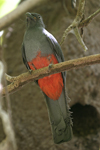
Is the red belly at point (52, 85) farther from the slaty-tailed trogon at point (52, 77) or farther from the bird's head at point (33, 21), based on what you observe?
the bird's head at point (33, 21)

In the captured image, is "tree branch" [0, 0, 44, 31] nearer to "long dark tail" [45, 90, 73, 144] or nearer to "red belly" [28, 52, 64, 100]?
"red belly" [28, 52, 64, 100]

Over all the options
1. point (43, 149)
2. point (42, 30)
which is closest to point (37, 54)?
point (42, 30)

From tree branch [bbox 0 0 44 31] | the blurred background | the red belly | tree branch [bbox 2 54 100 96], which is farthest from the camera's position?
the blurred background

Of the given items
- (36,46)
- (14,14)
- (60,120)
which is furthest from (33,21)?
(60,120)

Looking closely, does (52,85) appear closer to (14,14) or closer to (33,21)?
(33,21)

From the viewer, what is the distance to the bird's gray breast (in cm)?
242

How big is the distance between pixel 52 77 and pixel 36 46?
41cm

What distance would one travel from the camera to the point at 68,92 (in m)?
3.93

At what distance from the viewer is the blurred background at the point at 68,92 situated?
3.84 metres

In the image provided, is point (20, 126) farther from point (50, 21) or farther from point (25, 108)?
point (50, 21)

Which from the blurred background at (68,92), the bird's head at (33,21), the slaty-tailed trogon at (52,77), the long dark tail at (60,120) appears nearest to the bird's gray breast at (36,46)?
the slaty-tailed trogon at (52,77)

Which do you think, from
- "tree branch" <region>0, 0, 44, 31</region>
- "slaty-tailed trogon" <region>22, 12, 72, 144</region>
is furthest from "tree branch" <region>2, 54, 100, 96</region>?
"tree branch" <region>0, 0, 44, 31</region>

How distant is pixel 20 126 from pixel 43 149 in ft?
1.85

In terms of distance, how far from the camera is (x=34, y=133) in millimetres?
3873
